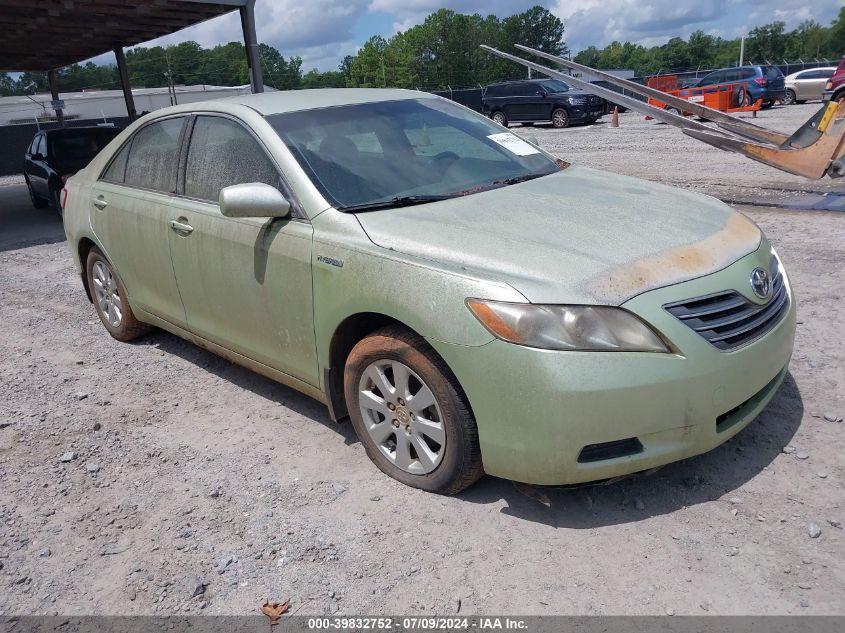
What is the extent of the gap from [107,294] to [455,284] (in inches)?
142

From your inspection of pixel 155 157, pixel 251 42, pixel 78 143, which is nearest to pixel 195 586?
pixel 155 157

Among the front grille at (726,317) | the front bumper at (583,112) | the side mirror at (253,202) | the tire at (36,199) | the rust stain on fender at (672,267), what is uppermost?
the side mirror at (253,202)

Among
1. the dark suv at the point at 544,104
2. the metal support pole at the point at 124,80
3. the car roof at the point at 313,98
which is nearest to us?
the car roof at the point at 313,98

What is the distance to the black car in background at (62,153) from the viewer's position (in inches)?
488

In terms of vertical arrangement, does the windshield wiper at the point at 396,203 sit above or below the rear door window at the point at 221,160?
below

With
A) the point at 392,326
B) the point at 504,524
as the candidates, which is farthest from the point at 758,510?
the point at 392,326

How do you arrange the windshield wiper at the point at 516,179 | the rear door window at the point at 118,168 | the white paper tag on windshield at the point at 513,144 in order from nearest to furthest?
1. the windshield wiper at the point at 516,179
2. the white paper tag on windshield at the point at 513,144
3. the rear door window at the point at 118,168

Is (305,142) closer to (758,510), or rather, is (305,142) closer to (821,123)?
(758,510)

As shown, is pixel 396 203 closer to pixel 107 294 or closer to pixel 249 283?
pixel 249 283

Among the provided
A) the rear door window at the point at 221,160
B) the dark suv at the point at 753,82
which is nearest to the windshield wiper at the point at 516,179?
the rear door window at the point at 221,160

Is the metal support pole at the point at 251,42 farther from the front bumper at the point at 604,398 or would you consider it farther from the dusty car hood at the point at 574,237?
the front bumper at the point at 604,398

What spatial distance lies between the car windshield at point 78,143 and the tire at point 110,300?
27.1 ft

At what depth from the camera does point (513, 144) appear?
13.5 feet

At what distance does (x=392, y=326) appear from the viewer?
2.97 metres
